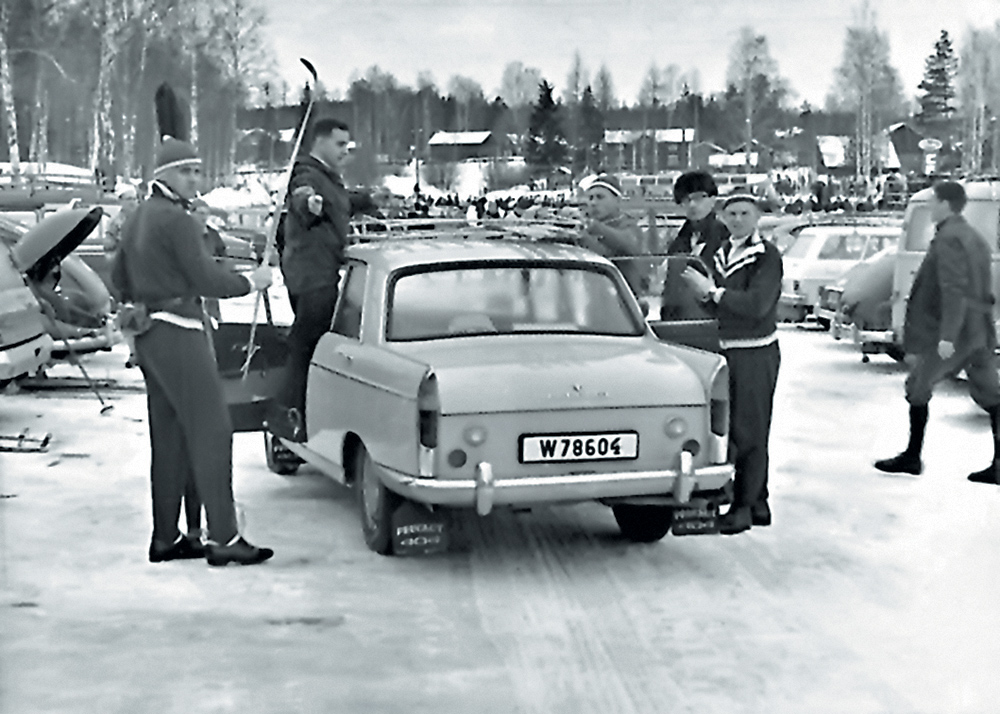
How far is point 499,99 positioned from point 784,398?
13353 centimetres

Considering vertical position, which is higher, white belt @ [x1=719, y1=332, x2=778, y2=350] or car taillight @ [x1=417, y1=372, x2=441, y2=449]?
white belt @ [x1=719, y1=332, x2=778, y2=350]

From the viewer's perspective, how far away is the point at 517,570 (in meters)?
7.21

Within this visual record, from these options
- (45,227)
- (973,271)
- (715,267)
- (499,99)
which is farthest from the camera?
(499,99)

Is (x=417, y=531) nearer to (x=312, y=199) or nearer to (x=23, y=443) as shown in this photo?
(x=312, y=199)

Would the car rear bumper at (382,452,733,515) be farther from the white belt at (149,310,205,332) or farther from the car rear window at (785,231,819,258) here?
the car rear window at (785,231,819,258)

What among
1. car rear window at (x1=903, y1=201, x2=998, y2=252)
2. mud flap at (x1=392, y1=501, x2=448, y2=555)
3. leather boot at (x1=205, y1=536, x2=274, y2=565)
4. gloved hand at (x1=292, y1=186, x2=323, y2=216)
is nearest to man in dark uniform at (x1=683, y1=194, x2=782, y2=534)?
mud flap at (x1=392, y1=501, x2=448, y2=555)

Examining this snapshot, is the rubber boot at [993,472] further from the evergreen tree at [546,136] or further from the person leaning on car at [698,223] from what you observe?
the evergreen tree at [546,136]

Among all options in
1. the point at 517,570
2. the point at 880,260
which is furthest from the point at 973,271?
the point at 880,260

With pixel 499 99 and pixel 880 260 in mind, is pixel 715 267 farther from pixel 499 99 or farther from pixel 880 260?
pixel 499 99

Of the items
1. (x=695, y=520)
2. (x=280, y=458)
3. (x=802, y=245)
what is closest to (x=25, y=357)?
(x=280, y=458)

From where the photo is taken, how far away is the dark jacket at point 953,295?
379 inches

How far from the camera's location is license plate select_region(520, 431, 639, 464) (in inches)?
268

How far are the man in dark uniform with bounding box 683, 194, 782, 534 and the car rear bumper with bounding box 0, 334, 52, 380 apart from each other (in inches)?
216

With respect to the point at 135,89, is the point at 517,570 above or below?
below
